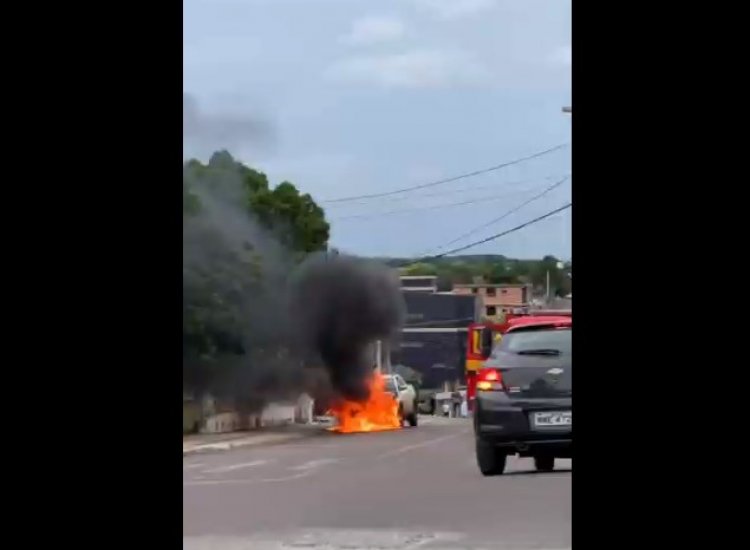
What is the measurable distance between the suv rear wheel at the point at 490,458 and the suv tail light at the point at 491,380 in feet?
1.87

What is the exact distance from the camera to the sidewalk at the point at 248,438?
1872 centimetres

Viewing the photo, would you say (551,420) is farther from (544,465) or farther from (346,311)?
(346,311)

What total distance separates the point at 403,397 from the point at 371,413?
146cm

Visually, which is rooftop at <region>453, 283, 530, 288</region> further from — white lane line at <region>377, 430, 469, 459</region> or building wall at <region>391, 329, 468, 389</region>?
white lane line at <region>377, 430, 469, 459</region>

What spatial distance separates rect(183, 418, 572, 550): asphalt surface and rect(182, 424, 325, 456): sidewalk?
233 cm

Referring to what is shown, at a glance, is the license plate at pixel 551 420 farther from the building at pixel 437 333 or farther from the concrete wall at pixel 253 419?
the building at pixel 437 333

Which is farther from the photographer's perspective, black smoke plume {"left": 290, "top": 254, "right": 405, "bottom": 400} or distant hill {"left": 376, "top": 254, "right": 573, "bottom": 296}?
distant hill {"left": 376, "top": 254, "right": 573, "bottom": 296}

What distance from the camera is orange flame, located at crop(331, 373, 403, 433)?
2644 centimetres

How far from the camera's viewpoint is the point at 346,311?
74.2ft

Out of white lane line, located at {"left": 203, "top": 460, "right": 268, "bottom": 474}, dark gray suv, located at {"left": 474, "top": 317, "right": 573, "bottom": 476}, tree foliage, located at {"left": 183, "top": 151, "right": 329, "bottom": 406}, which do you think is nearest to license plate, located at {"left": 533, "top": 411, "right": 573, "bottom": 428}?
dark gray suv, located at {"left": 474, "top": 317, "right": 573, "bottom": 476}

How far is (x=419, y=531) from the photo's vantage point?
8.32 metres

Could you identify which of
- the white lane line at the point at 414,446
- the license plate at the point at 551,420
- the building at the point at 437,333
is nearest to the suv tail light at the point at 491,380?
the license plate at the point at 551,420
